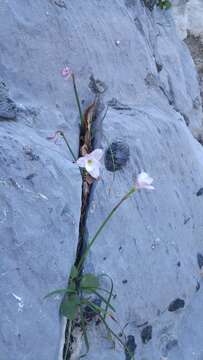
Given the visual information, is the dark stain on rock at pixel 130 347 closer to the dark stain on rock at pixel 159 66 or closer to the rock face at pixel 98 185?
the rock face at pixel 98 185

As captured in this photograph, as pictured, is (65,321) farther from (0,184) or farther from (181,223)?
(181,223)

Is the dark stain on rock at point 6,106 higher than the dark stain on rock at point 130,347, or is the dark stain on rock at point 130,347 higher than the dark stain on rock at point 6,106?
the dark stain on rock at point 6,106

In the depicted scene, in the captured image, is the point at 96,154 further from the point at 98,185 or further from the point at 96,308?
the point at 96,308

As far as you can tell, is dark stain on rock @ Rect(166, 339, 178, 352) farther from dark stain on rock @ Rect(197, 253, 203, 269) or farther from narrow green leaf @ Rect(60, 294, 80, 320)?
narrow green leaf @ Rect(60, 294, 80, 320)

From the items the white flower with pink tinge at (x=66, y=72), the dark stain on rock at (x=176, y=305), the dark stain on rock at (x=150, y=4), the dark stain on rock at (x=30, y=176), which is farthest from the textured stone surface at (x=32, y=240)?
the dark stain on rock at (x=150, y=4)

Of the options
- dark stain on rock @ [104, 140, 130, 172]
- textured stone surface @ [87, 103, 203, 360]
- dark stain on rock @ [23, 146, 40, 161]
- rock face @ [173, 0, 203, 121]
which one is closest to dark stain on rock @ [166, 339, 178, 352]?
textured stone surface @ [87, 103, 203, 360]

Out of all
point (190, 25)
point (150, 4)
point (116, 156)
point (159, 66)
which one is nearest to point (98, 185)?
point (116, 156)

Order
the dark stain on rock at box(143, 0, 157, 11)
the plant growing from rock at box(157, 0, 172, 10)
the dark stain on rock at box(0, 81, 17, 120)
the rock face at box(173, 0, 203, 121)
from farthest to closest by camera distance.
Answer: the rock face at box(173, 0, 203, 121) → the plant growing from rock at box(157, 0, 172, 10) → the dark stain on rock at box(143, 0, 157, 11) → the dark stain on rock at box(0, 81, 17, 120)
